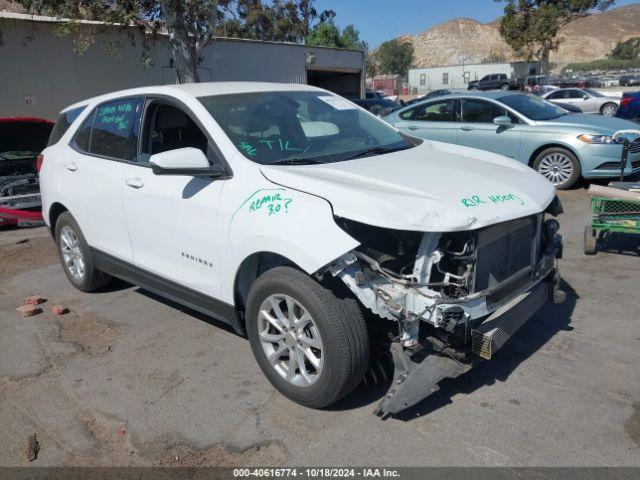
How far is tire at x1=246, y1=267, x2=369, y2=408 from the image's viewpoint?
9.98 ft

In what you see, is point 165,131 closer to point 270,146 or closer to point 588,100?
point 270,146

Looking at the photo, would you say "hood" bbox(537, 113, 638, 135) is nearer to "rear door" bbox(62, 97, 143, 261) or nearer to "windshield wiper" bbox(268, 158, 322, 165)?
"windshield wiper" bbox(268, 158, 322, 165)

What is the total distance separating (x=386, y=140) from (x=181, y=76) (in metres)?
13.6

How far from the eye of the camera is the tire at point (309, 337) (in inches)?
120

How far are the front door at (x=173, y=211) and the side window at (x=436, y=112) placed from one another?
6.94 metres

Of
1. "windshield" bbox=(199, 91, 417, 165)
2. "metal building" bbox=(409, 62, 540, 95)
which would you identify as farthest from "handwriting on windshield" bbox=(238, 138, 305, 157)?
"metal building" bbox=(409, 62, 540, 95)

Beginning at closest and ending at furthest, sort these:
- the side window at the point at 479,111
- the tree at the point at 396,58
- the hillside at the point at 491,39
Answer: the side window at the point at 479,111, the tree at the point at 396,58, the hillside at the point at 491,39

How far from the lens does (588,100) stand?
965 inches

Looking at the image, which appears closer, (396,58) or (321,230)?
(321,230)

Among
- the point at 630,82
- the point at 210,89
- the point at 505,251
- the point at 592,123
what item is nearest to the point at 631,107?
the point at 592,123

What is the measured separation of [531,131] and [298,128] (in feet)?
20.9

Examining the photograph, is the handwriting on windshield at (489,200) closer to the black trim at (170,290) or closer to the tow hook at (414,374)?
the tow hook at (414,374)

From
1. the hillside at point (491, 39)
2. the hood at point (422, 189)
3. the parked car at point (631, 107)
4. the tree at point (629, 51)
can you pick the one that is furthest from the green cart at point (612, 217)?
the hillside at point (491, 39)

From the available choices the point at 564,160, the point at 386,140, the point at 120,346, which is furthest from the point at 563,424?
the point at 564,160
